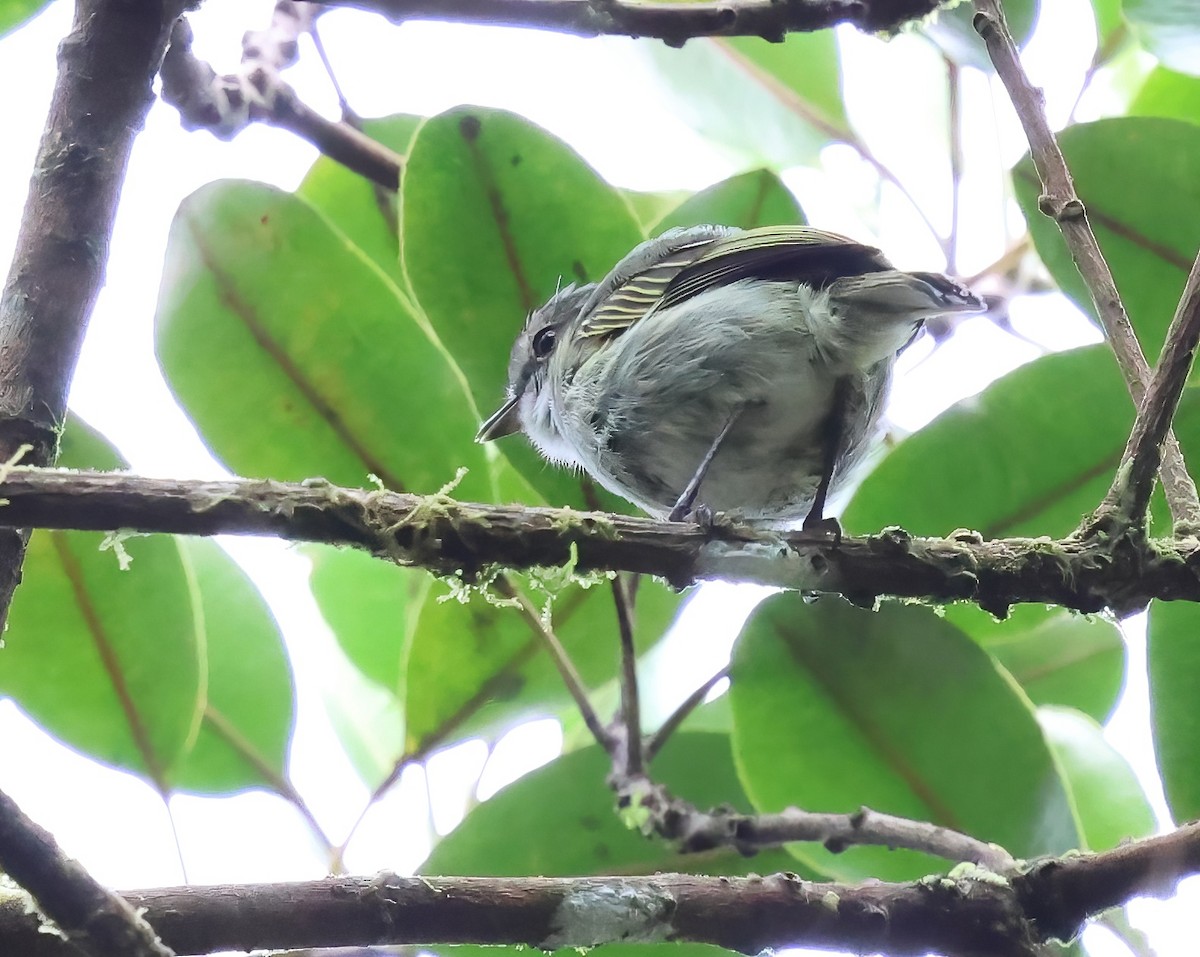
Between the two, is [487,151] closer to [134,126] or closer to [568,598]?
[134,126]

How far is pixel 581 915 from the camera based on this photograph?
31.9 inches

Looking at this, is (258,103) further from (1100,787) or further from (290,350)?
(1100,787)

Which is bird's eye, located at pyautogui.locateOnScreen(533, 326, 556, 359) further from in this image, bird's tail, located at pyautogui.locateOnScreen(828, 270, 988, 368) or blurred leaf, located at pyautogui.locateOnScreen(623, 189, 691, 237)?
bird's tail, located at pyautogui.locateOnScreen(828, 270, 988, 368)

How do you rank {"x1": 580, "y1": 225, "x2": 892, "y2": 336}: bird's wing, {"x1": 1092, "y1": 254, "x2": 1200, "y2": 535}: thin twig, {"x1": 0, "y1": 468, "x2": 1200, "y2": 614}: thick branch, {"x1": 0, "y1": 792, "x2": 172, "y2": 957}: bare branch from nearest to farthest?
{"x1": 0, "y1": 792, "x2": 172, "y2": 957}: bare branch → {"x1": 0, "y1": 468, "x2": 1200, "y2": 614}: thick branch → {"x1": 1092, "y1": 254, "x2": 1200, "y2": 535}: thin twig → {"x1": 580, "y1": 225, "x2": 892, "y2": 336}: bird's wing

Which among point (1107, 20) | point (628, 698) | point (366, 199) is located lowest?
point (628, 698)

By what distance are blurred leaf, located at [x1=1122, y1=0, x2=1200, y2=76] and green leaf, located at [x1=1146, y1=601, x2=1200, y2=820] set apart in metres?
0.68

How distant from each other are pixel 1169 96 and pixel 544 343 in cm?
96

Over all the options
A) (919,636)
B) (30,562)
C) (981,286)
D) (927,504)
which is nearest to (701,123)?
(981,286)

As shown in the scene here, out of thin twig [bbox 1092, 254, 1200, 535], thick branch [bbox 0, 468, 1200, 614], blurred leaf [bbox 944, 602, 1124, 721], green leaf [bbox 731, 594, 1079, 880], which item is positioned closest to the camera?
thick branch [bbox 0, 468, 1200, 614]

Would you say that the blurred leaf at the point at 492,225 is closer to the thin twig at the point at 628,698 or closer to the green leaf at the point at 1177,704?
the thin twig at the point at 628,698

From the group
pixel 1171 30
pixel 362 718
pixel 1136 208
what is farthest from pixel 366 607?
pixel 1171 30

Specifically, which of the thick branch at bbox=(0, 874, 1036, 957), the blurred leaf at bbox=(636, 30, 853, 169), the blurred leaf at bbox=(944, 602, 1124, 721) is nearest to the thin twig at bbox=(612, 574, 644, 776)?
the thick branch at bbox=(0, 874, 1036, 957)

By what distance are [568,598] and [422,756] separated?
0.27 meters

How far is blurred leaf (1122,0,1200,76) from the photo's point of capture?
1322mm
